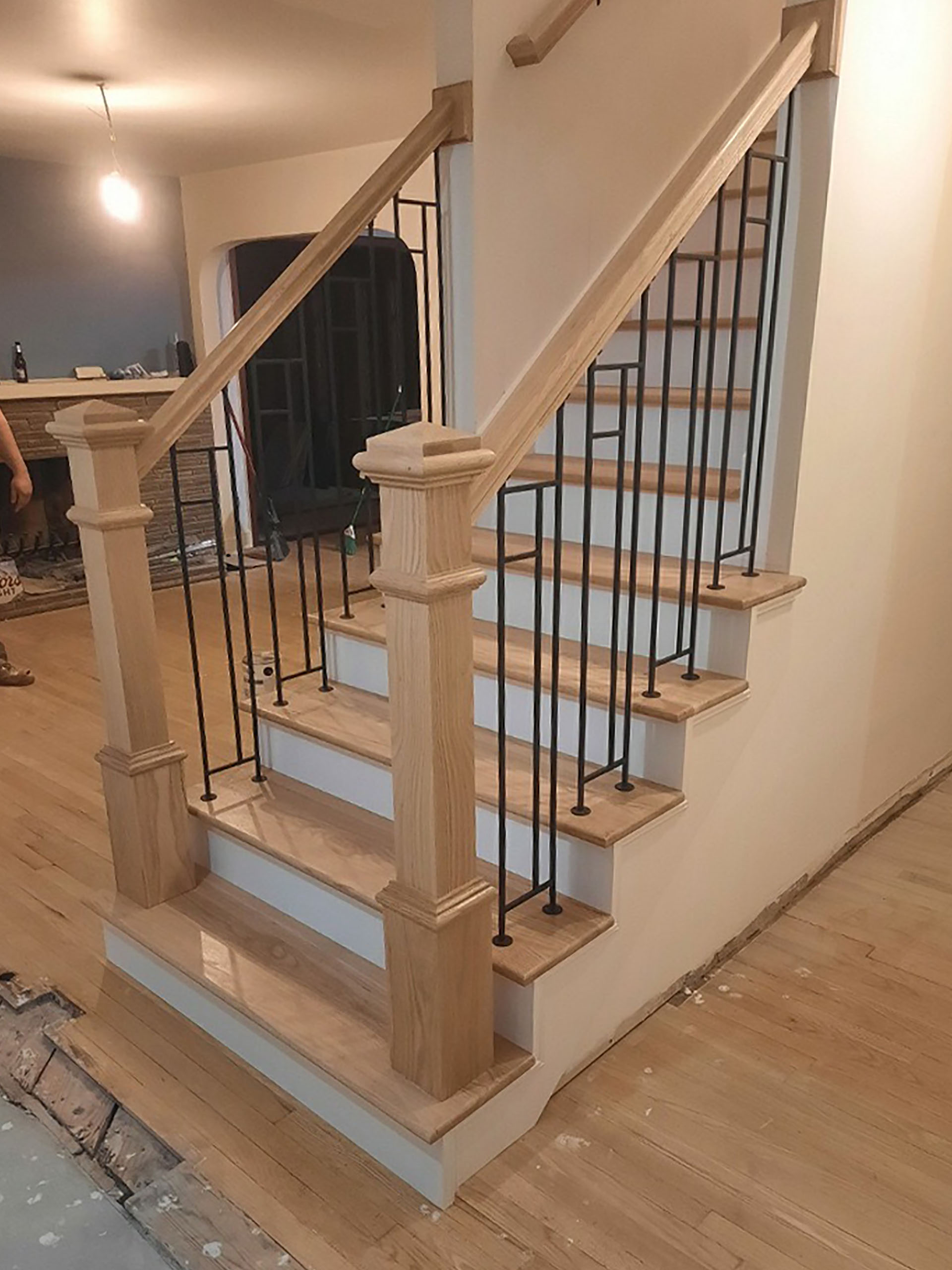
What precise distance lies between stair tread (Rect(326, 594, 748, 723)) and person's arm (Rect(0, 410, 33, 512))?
7.02 ft

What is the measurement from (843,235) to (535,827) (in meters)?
1.41

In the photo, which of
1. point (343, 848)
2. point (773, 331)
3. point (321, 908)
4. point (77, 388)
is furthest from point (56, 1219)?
point (77, 388)

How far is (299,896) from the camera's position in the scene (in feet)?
6.89

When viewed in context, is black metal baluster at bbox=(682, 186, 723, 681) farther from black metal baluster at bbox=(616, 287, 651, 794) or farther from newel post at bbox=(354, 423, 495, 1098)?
newel post at bbox=(354, 423, 495, 1098)

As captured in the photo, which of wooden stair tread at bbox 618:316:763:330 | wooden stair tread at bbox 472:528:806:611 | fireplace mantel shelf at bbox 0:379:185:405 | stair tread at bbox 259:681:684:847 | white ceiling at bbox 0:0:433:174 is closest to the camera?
stair tread at bbox 259:681:684:847

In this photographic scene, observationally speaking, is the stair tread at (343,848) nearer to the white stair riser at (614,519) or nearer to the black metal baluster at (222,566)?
the black metal baluster at (222,566)

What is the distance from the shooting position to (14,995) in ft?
7.04

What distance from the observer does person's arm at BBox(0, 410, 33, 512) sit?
13.2 feet

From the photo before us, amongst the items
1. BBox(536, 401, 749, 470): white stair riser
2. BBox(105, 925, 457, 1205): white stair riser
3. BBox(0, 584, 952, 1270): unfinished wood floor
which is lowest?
BBox(0, 584, 952, 1270): unfinished wood floor

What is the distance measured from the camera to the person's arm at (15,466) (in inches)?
158

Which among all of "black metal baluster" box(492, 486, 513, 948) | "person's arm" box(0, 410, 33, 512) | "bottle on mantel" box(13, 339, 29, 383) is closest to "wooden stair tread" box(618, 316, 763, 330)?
"black metal baluster" box(492, 486, 513, 948)

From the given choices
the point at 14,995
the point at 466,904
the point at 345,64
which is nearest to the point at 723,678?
the point at 466,904

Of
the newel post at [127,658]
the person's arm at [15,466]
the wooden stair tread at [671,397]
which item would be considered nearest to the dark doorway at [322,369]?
the person's arm at [15,466]

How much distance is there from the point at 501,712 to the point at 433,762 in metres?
0.24
